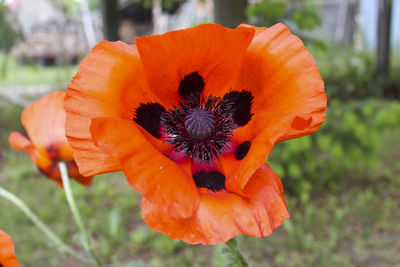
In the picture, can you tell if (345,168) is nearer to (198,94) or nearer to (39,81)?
(198,94)

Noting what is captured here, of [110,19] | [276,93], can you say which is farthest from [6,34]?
[276,93]

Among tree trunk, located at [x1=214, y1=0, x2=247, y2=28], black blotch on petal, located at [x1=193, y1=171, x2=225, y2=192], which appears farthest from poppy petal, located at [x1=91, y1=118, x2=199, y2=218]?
tree trunk, located at [x1=214, y1=0, x2=247, y2=28]

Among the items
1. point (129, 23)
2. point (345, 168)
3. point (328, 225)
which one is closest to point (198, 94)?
point (328, 225)

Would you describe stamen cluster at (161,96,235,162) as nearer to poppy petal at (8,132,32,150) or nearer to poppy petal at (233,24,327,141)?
poppy petal at (233,24,327,141)

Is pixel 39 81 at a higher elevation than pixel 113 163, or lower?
lower

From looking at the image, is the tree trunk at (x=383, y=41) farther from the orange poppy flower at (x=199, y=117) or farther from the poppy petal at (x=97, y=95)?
the poppy petal at (x=97, y=95)

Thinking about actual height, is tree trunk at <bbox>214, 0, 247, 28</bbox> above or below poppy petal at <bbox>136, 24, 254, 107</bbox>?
below
